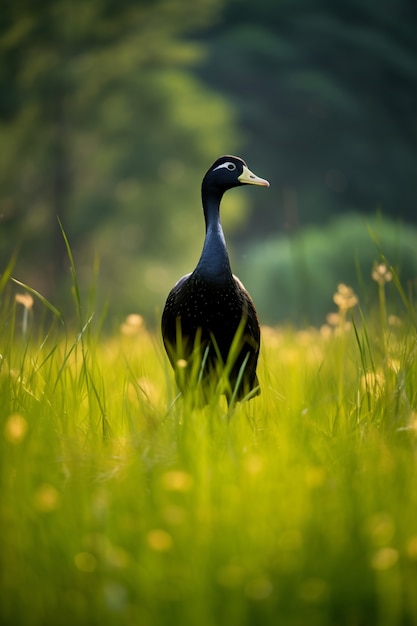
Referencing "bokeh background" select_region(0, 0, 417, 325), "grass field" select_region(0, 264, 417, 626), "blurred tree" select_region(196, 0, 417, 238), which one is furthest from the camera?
"blurred tree" select_region(196, 0, 417, 238)

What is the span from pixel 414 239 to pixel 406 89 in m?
5.10

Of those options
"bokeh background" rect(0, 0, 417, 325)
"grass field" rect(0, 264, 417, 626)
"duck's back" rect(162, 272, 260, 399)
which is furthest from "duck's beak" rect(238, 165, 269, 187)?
"bokeh background" rect(0, 0, 417, 325)

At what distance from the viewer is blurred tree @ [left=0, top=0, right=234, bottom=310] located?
35.0 ft

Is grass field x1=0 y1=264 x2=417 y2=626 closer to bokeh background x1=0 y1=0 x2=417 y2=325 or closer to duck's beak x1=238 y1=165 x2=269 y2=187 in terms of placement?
duck's beak x1=238 y1=165 x2=269 y2=187

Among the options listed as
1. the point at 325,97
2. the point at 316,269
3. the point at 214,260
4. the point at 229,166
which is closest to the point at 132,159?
the point at 316,269

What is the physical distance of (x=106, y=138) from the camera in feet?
38.0

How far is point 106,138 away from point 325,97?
5.67 meters

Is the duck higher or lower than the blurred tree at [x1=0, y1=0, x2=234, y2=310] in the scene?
lower

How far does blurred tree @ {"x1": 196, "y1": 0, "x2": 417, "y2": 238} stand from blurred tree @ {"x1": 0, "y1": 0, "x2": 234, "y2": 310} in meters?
3.33

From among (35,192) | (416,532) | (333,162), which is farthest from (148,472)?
(333,162)

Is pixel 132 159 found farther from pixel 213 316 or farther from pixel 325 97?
pixel 213 316

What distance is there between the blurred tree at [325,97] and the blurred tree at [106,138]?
333 centimetres

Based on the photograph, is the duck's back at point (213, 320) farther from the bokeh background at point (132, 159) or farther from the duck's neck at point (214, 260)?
the bokeh background at point (132, 159)

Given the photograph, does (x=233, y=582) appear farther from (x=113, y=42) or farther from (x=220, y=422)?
(x=113, y=42)
